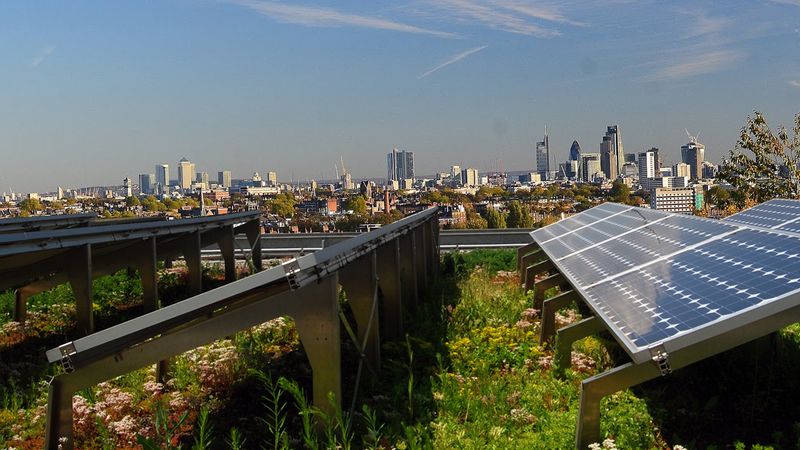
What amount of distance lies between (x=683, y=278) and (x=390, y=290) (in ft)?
13.7

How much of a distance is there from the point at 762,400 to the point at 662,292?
141 centimetres

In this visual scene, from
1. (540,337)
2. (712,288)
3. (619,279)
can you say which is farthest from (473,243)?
(712,288)

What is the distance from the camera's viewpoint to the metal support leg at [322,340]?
5602mm

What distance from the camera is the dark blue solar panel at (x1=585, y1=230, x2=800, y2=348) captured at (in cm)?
488

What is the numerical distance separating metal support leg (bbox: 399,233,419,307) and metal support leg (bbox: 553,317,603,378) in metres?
4.49

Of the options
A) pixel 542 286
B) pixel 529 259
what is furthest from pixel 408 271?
pixel 529 259

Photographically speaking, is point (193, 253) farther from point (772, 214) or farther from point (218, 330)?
point (772, 214)

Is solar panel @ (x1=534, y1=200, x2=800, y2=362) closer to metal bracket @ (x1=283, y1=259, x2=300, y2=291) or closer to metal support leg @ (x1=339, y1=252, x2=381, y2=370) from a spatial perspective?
metal support leg @ (x1=339, y1=252, x2=381, y2=370)

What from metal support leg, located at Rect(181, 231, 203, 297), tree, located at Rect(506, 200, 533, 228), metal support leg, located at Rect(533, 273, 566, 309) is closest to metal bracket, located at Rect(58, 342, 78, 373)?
metal support leg, located at Rect(533, 273, 566, 309)

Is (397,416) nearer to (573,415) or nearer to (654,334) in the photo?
(573,415)

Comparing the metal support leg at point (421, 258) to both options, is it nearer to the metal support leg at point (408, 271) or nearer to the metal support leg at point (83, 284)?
the metal support leg at point (408, 271)

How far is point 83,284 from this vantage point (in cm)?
1015

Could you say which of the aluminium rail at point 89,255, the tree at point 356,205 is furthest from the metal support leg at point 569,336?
the tree at point 356,205

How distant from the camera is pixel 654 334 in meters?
4.87
